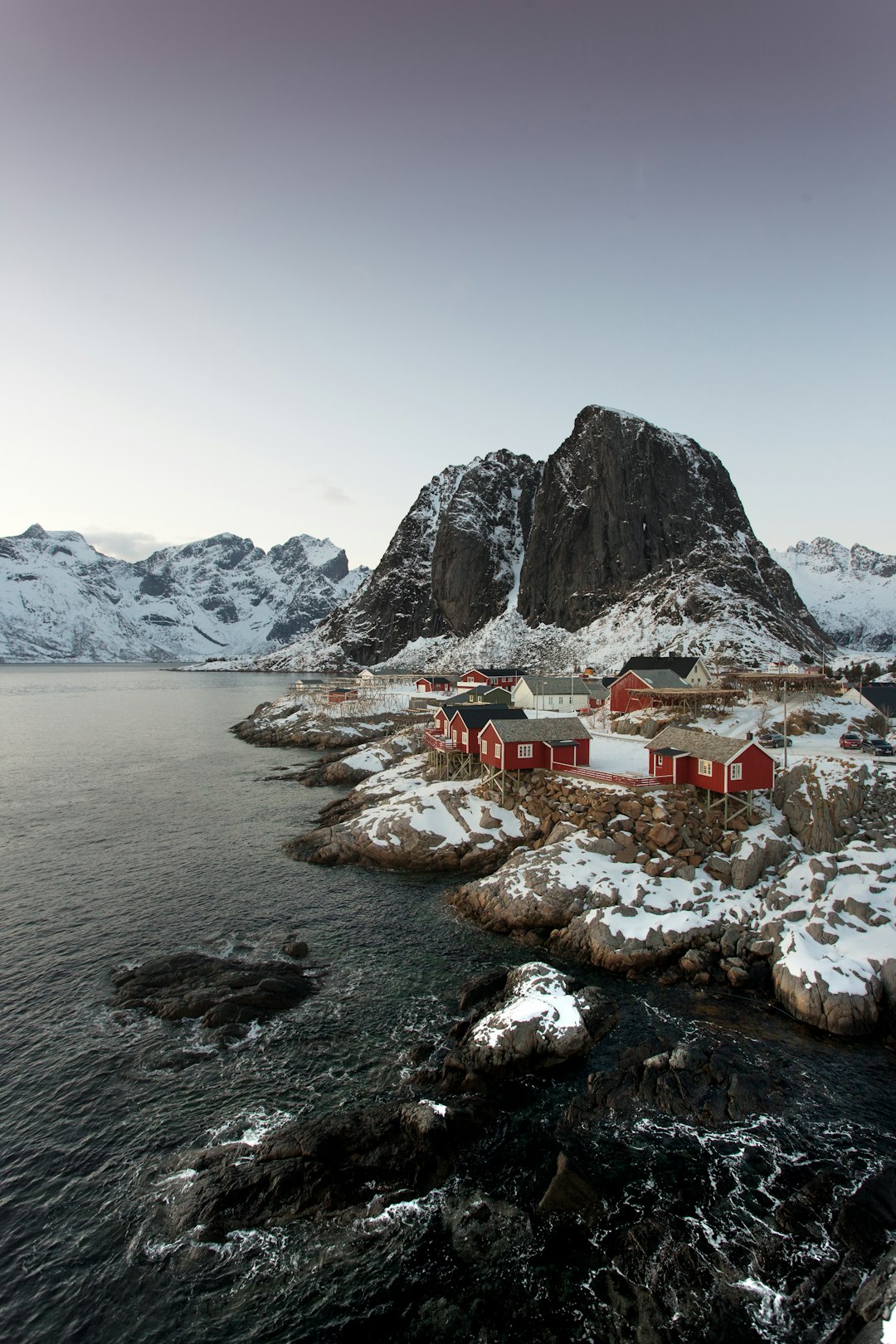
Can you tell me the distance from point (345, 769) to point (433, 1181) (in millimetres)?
49347

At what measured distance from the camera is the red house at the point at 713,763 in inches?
1385

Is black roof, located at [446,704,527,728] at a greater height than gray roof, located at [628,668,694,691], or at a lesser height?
lesser

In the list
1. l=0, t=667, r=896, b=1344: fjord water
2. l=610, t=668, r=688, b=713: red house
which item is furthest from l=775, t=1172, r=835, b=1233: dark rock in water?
l=610, t=668, r=688, b=713: red house

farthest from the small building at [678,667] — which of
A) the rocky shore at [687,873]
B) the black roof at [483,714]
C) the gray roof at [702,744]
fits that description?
the rocky shore at [687,873]

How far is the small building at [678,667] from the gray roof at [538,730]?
26.5 metres

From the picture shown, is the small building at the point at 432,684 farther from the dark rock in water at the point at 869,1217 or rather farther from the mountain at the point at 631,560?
the dark rock in water at the point at 869,1217

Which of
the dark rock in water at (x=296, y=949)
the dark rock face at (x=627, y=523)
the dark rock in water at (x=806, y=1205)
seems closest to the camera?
the dark rock in water at (x=806, y=1205)

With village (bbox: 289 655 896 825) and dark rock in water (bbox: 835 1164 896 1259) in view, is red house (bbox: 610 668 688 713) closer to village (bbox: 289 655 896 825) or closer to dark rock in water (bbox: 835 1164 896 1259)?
village (bbox: 289 655 896 825)

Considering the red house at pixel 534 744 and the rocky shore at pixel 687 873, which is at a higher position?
the red house at pixel 534 744

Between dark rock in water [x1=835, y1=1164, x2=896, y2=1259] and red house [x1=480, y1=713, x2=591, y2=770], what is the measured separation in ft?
96.2

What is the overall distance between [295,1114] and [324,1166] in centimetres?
243

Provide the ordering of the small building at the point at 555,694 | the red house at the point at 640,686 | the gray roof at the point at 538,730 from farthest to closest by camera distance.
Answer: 1. the small building at the point at 555,694
2. the red house at the point at 640,686
3. the gray roof at the point at 538,730

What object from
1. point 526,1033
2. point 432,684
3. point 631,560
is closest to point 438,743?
point 526,1033

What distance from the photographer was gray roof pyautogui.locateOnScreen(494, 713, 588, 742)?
43.8m
